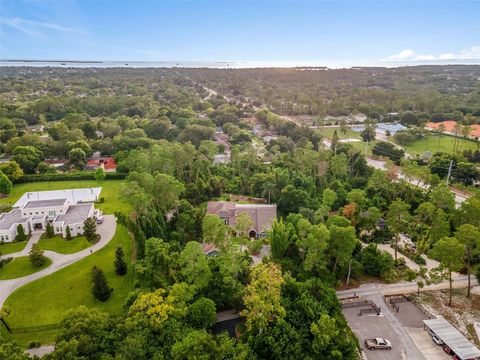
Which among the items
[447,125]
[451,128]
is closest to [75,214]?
[451,128]

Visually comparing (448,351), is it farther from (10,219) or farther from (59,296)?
(10,219)

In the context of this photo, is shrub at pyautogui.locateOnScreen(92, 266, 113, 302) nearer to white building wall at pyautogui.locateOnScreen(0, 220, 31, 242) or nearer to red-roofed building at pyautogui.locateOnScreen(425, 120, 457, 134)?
white building wall at pyautogui.locateOnScreen(0, 220, 31, 242)

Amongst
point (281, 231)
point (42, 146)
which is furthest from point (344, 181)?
point (42, 146)

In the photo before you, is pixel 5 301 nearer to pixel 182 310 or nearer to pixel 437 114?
pixel 182 310

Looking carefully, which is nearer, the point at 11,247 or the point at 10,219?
the point at 11,247

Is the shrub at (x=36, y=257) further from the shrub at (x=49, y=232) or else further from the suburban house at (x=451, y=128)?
the suburban house at (x=451, y=128)

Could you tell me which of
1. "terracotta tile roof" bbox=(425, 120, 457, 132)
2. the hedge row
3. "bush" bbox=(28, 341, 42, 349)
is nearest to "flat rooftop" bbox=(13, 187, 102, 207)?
the hedge row
